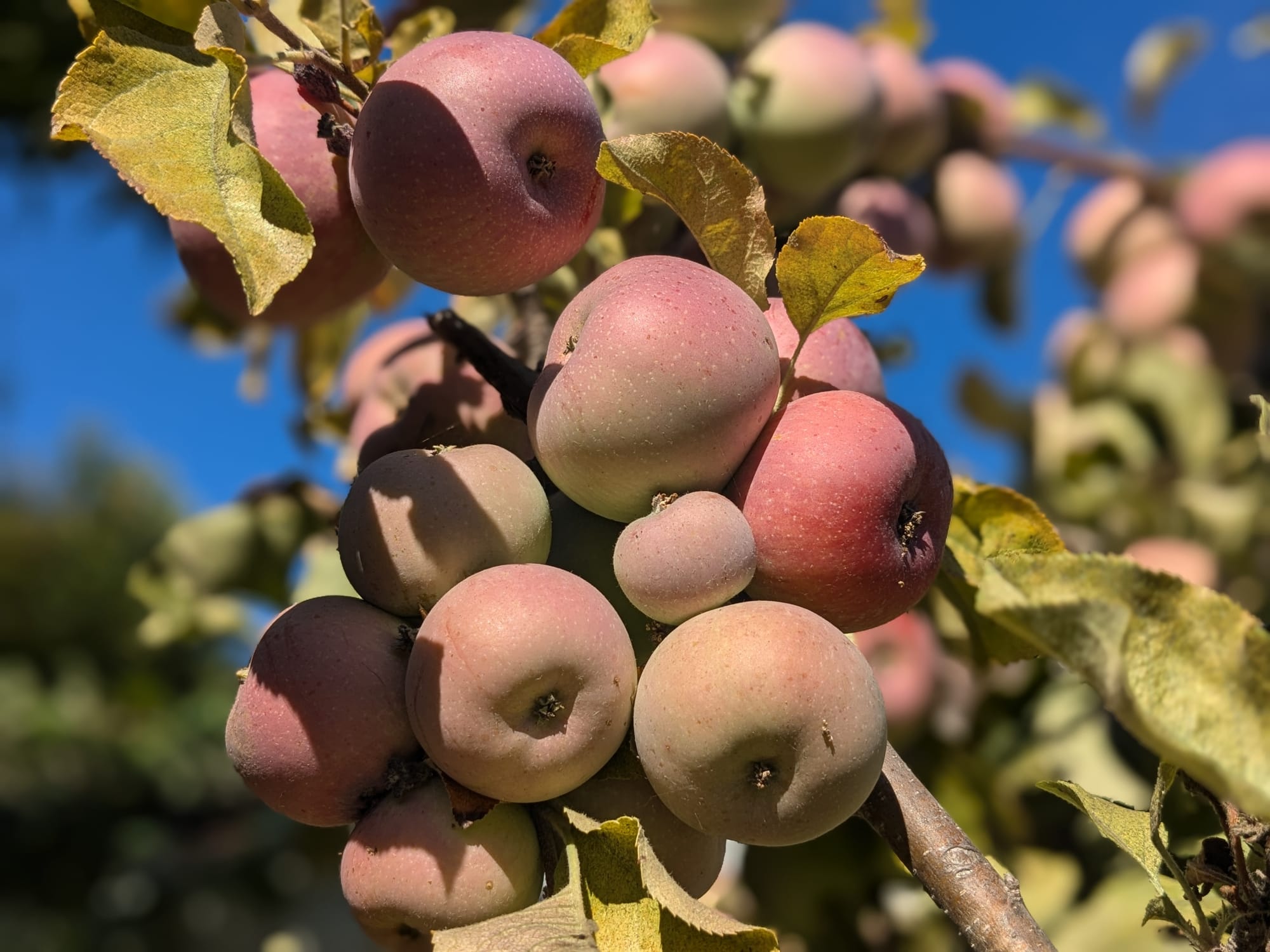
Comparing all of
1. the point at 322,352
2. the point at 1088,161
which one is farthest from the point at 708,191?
the point at 1088,161

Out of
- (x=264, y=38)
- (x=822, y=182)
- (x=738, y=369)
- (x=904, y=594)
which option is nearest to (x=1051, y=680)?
(x=822, y=182)

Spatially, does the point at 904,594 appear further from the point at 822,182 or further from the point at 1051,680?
the point at 1051,680

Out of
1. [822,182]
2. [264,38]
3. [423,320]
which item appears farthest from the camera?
[822,182]

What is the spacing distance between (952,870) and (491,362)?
424 millimetres

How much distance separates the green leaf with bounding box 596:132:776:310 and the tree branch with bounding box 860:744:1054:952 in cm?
29

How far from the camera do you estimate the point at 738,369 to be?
56 cm

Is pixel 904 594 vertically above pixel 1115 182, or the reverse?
pixel 904 594

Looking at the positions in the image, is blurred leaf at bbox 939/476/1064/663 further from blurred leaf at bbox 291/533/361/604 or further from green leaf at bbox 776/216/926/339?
blurred leaf at bbox 291/533/361/604

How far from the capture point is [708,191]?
61 cm

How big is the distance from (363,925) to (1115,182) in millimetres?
1905

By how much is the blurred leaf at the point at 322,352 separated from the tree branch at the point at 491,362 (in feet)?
1.52

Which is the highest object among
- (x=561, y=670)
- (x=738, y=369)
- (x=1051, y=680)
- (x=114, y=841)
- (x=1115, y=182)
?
(x=738, y=369)

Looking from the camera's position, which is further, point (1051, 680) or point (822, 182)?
point (1051, 680)

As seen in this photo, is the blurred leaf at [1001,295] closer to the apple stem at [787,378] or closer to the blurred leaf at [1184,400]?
the blurred leaf at [1184,400]
